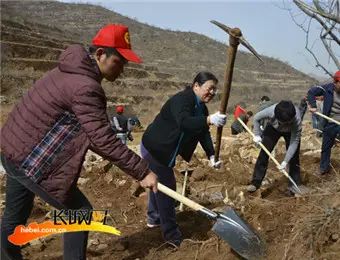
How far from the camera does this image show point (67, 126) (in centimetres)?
280

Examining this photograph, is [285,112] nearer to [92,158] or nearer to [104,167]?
[104,167]

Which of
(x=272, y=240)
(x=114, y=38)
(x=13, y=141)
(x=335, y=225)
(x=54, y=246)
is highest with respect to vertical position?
(x=114, y=38)

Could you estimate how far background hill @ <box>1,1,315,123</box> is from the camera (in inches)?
898

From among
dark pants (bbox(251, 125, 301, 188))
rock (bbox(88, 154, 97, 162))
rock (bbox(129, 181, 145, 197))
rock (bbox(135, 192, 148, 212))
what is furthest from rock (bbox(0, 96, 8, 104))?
dark pants (bbox(251, 125, 301, 188))

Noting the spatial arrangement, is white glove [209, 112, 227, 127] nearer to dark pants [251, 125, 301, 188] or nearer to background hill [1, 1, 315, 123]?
dark pants [251, 125, 301, 188]

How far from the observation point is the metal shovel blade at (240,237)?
3299 millimetres

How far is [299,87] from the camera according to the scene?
39.2 metres

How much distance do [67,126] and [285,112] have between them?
2.92m

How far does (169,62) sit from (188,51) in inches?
202

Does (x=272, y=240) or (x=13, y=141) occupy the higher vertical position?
(x=13, y=141)

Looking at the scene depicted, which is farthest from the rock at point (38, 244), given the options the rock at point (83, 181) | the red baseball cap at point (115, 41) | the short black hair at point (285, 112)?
the short black hair at point (285, 112)

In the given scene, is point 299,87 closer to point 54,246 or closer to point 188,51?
point 188,51

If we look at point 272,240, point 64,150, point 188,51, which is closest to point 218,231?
point 272,240

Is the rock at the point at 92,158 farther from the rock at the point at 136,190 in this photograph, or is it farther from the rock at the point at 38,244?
the rock at the point at 38,244
